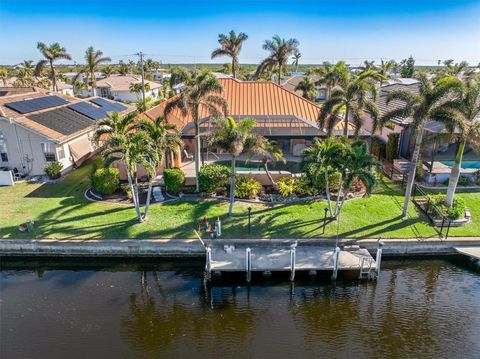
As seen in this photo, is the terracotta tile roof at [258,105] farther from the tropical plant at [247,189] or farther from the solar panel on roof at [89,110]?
the tropical plant at [247,189]

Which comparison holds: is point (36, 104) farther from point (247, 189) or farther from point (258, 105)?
point (247, 189)

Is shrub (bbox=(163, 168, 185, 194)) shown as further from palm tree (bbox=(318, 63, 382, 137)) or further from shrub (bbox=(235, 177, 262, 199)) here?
palm tree (bbox=(318, 63, 382, 137))

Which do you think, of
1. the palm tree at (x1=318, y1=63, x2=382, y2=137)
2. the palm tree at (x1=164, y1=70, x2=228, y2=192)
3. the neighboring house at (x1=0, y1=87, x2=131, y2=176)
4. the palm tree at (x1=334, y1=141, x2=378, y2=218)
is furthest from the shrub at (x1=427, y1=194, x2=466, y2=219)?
the neighboring house at (x1=0, y1=87, x2=131, y2=176)

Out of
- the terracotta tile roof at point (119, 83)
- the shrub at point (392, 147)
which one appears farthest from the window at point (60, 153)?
the terracotta tile roof at point (119, 83)

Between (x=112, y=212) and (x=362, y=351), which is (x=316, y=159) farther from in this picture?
(x=112, y=212)

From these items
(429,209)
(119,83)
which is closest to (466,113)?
(429,209)

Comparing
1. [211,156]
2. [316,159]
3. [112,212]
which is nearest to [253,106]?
[211,156]
